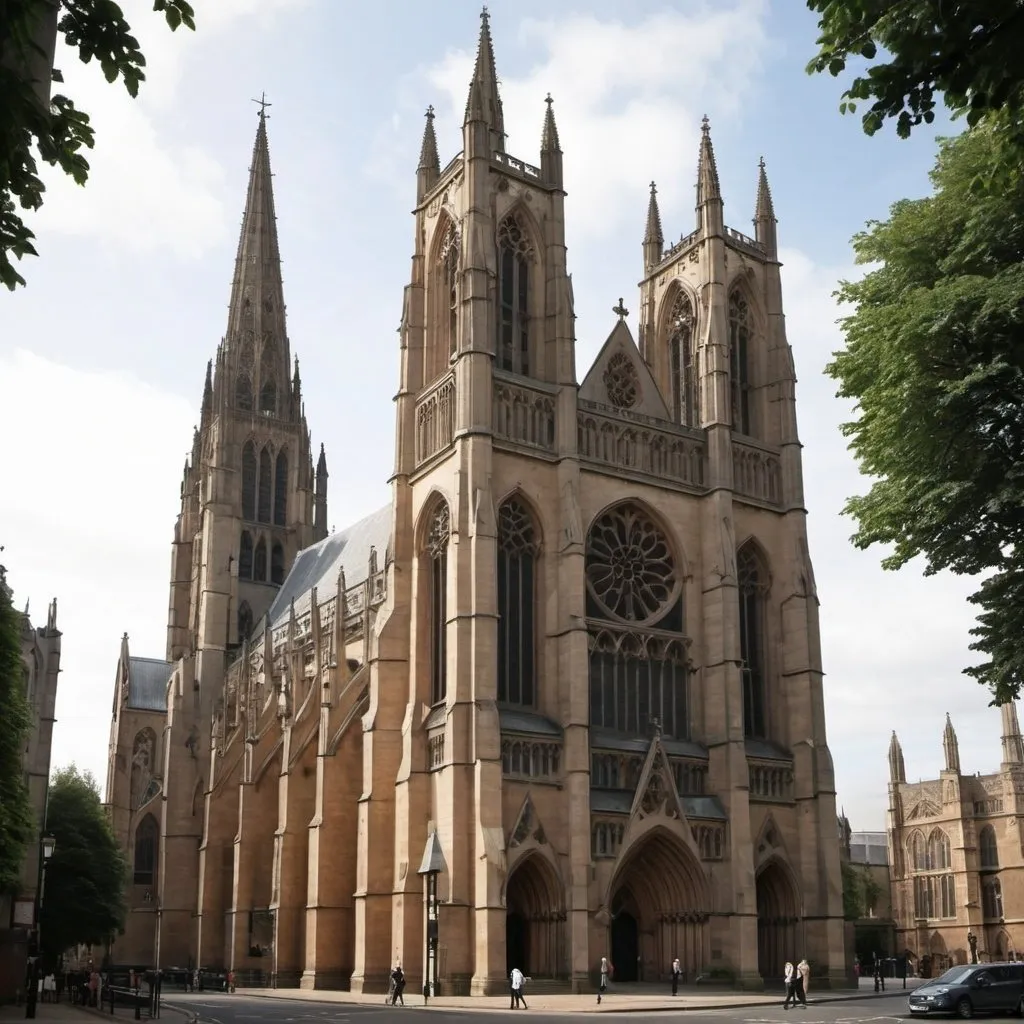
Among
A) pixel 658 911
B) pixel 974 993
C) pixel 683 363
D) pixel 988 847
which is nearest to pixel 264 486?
pixel 683 363

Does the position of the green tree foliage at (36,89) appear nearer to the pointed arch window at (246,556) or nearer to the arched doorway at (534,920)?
the arched doorway at (534,920)

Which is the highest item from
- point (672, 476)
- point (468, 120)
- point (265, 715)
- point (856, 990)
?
point (468, 120)

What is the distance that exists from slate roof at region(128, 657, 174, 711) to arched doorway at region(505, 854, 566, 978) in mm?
45135

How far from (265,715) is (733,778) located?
68.4 feet

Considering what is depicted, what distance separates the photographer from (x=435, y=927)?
36.2 m

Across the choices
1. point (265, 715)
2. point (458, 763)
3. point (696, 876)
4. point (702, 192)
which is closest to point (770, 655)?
point (696, 876)

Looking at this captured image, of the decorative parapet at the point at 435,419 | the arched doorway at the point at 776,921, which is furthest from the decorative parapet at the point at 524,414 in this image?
the arched doorway at the point at 776,921

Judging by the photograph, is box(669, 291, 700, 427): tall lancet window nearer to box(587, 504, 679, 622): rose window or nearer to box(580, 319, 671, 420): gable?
box(580, 319, 671, 420): gable

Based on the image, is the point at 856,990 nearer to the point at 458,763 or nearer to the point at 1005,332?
the point at 458,763

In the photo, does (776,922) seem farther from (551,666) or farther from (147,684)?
(147,684)

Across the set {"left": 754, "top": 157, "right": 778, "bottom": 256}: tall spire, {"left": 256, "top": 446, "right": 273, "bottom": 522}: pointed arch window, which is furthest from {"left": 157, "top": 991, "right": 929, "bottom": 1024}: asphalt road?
{"left": 256, "top": 446, "right": 273, "bottom": 522}: pointed arch window

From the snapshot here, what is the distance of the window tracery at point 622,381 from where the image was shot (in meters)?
47.4

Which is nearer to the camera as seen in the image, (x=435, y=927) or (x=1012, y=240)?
(x=1012, y=240)

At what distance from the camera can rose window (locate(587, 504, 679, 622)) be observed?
144 feet
